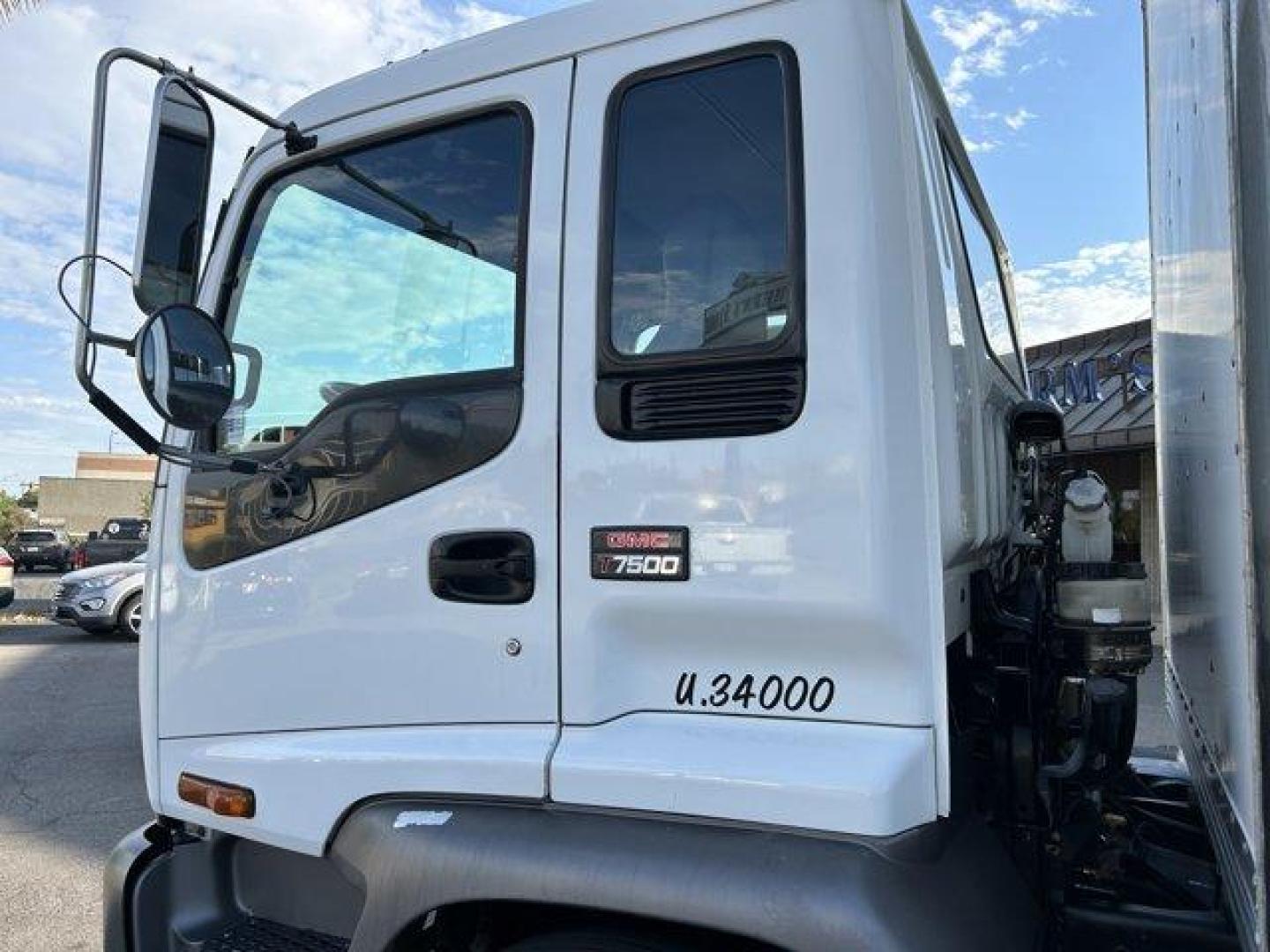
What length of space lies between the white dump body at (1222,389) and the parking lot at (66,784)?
56.3 inches

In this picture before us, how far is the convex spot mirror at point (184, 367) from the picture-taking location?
203cm

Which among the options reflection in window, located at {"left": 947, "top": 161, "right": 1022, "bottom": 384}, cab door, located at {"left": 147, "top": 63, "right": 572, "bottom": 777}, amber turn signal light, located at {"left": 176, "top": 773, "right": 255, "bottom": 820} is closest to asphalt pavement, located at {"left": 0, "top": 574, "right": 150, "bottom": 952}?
amber turn signal light, located at {"left": 176, "top": 773, "right": 255, "bottom": 820}

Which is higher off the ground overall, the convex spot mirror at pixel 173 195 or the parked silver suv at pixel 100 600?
the convex spot mirror at pixel 173 195

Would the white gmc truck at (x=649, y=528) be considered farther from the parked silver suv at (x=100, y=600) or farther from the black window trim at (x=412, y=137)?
the parked silver suv at (x=100, y=600)

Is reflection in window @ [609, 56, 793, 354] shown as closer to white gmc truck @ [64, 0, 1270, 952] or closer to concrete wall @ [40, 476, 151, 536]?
white gmc truck @ [64, 0, 1270, 952]

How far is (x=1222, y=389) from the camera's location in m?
1.65

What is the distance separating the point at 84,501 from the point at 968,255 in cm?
6855

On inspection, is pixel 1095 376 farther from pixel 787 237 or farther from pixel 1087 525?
pixel 787 237

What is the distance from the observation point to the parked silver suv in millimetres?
13633

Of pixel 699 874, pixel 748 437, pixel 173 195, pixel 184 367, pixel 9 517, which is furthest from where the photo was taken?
pixel 9 517

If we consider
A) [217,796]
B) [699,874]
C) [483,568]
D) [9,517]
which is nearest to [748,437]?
[483,568]

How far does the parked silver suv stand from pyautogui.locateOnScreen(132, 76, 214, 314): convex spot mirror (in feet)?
41.8

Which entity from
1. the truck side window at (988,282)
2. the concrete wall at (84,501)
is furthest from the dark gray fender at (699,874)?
the concrete wall at (84,501)

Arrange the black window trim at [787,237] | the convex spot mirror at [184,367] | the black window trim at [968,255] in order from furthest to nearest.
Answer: the black window trim at [968,255]
the convex spot mirror at [184,367]
the black window trim at [787,237]
